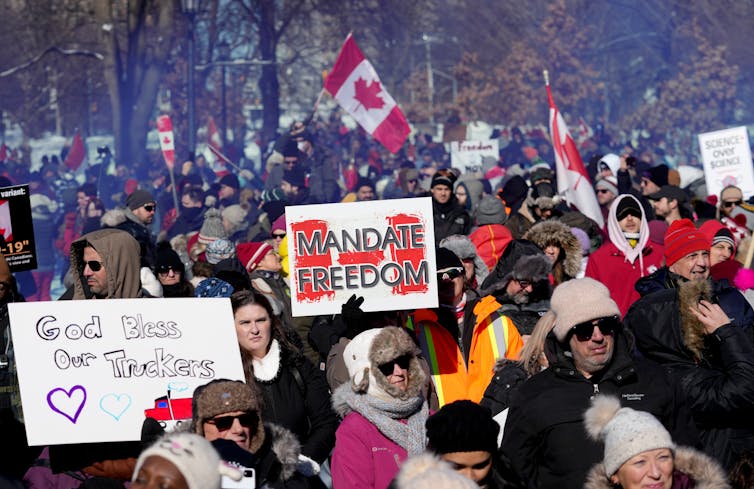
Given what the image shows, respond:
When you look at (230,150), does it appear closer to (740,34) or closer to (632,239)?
(740,34)

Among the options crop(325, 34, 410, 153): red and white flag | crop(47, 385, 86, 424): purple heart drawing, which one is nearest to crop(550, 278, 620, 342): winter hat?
crop(47, 385, 86, 424): purple heart drawing

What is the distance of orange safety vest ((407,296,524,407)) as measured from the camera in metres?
6.80

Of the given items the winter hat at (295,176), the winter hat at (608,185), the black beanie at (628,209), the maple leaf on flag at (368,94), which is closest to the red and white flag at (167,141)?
the winter hat at (295,176)

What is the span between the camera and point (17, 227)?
8.21 m

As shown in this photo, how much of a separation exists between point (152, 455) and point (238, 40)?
3766cm

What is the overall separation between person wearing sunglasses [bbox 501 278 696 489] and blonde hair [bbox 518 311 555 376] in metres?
0.14

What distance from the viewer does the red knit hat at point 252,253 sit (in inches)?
393

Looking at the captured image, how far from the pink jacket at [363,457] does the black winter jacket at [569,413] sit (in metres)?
0.47

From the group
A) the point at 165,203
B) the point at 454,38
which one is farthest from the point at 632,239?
the point at 454,38

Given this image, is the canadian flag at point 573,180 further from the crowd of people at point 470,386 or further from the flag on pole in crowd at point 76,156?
the flag on pole in crowd at point 76,156

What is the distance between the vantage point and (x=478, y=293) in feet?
25.1

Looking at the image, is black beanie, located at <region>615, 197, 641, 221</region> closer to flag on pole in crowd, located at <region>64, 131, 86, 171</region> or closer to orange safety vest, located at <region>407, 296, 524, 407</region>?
orange safety vest, located at <region>407, 296, 524, 407</region>

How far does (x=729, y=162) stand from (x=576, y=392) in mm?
10146

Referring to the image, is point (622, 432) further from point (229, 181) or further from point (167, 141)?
point (229, 181)
